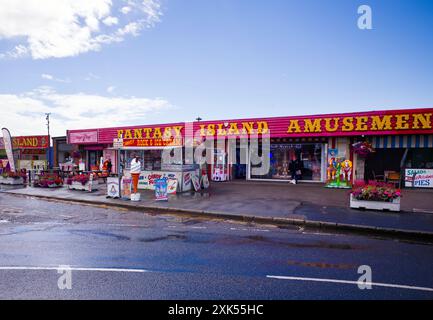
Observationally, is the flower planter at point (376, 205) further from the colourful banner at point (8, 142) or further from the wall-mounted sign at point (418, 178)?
the colourful banner at point (8, 142)

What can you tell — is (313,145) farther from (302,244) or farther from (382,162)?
(302,244)

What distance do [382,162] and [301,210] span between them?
438 inches

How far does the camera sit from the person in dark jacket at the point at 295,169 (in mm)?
19562

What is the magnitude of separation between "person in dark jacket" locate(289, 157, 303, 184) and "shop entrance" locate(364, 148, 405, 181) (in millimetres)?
4195

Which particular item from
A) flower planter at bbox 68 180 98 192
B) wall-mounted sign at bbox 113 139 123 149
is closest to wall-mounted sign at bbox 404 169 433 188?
wall-mounted sign at bbox 113 139 123 149

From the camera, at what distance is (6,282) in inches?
176

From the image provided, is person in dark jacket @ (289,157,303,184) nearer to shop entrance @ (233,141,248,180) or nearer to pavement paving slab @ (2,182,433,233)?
shop entrance @ (233,141,248,180)

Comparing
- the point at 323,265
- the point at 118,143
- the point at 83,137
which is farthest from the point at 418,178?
the point at 83,137

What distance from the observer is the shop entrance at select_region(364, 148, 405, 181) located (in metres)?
17.7

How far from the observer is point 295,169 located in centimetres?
1959

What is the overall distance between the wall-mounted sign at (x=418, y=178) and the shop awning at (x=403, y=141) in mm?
1498

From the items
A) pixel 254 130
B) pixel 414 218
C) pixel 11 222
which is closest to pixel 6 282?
pixel 11 222

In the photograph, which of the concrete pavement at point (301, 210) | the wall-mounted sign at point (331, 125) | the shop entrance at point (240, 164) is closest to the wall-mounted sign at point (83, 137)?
the wall-mounted sign at point (331, 125)
